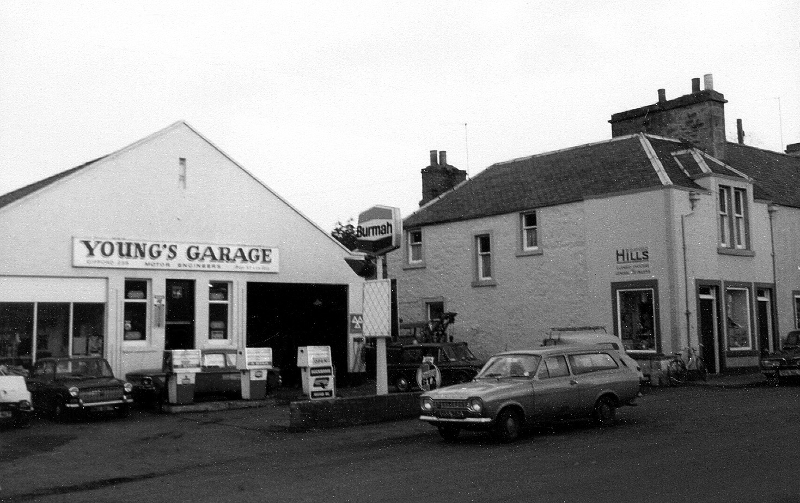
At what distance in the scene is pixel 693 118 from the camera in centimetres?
2909

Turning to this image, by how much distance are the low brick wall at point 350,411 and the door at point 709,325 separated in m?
12.2

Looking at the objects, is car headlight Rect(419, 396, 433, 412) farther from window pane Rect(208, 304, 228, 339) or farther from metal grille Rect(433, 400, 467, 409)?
window pane Rect(208, 304, 228, 339)

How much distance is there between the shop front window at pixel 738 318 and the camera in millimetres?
27266

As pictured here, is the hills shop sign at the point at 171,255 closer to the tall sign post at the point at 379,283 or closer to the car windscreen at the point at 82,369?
the car windscreen at the point at 82,369

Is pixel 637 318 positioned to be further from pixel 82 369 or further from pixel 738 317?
pixel 82 369

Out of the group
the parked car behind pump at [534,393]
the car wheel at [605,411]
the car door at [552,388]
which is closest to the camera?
the parked car behind pump at [534,393]

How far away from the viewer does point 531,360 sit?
48.3 feet

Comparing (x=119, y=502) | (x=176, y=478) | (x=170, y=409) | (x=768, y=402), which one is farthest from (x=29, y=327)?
(x=768, y=402)

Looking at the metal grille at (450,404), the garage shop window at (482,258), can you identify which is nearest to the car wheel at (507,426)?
the metal grille at (450,404)

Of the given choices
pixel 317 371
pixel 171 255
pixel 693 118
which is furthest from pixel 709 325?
pixel 171 255

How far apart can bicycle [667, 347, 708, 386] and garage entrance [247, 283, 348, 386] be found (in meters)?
9.72

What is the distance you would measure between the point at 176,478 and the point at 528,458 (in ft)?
16.1

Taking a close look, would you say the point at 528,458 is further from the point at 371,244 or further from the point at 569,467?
the point at 371,244

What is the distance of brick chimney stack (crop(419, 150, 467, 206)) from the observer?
3541 centimetres
